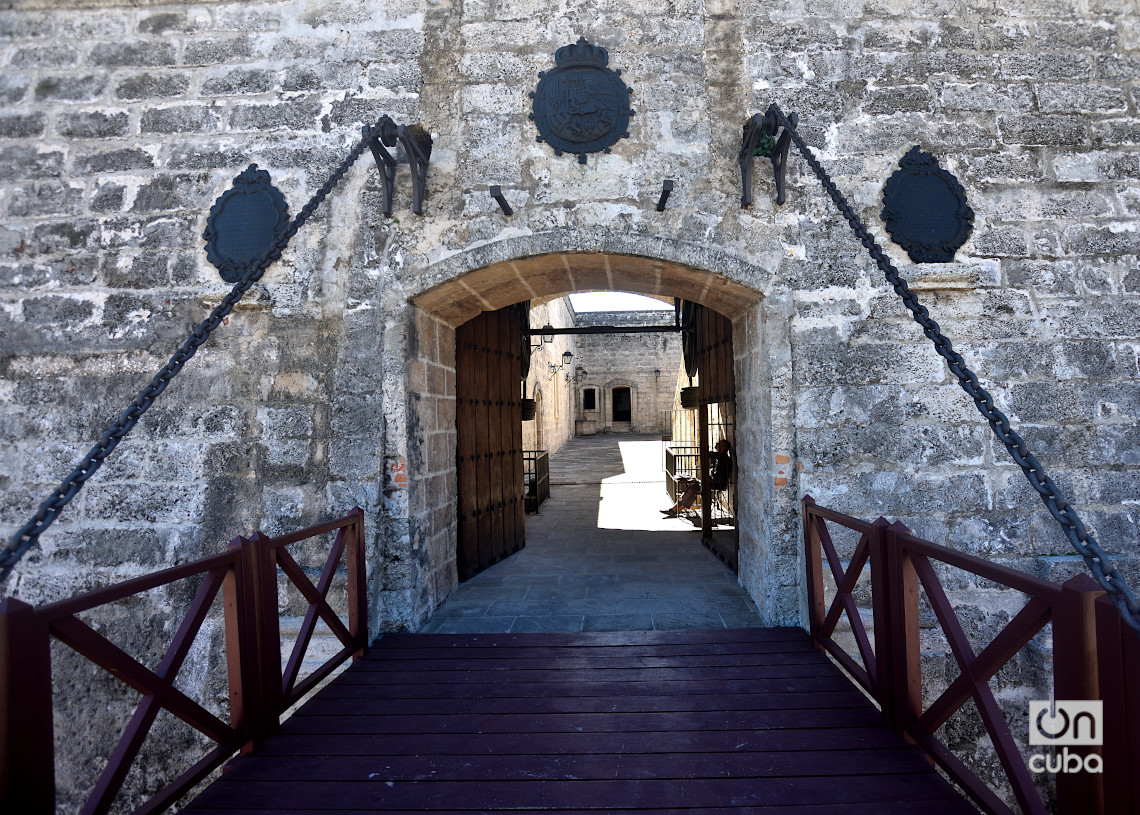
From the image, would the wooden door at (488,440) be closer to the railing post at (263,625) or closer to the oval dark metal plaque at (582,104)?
the oval dark metal plaque at (582,104)

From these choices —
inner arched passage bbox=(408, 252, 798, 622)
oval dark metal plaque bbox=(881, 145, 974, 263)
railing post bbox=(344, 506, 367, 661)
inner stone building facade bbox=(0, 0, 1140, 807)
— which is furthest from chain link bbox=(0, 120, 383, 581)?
oval dark metal plaque bbox=(881, 145, 974, 263)

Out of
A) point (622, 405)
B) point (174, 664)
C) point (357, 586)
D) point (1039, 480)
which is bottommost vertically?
point (357, 586)

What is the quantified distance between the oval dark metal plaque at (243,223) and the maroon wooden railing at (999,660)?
3332mm

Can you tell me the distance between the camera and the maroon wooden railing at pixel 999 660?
4.16 feet

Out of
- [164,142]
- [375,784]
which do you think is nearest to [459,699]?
[375,784]

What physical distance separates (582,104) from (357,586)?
291 centimetres

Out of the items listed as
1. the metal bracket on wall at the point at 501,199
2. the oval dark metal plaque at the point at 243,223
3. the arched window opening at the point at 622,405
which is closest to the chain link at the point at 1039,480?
the metal bracket on wall at the point at 501,199

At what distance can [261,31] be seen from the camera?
342cm

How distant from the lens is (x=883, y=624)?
214cm

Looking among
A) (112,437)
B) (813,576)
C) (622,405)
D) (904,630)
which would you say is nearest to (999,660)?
(904,630)

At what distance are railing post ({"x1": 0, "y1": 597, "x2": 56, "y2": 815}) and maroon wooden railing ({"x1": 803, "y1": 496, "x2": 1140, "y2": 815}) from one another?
7.75 feet

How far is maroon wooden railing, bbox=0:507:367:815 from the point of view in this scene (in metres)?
1.34

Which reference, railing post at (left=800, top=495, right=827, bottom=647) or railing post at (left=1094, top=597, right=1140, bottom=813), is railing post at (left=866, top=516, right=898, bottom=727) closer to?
railing post at (left=800, top=495, right=827, bottom=647)

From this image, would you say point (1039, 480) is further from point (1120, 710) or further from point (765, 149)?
point (765, 149)
